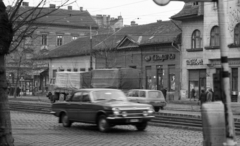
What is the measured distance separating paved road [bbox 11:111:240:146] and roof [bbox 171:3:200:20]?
31.7 metres

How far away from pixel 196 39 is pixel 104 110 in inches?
1359

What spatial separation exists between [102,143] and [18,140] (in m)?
2.50

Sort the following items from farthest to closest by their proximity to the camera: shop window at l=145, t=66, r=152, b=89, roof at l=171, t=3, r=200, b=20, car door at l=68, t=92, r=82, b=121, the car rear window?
shop window at l=145, t=66, r=152, b=89, roof at l=171, t=3, r=200, b=20, the car rear window, car door at l=68, t=92, r=82, b=121

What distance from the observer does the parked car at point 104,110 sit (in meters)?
17.1

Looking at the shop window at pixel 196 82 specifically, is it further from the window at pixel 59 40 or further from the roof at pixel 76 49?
the window at pixel 59 40

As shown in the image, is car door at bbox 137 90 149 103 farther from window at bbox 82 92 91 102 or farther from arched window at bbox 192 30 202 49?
arched window at bbox 192 30 202 49

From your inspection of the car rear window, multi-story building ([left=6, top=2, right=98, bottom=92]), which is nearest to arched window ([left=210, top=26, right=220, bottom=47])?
the car rear window

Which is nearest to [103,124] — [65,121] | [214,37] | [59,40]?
[65,121]

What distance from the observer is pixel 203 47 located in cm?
4869

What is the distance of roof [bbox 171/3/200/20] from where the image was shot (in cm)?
4978

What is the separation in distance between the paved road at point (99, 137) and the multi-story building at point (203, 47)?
2701cm

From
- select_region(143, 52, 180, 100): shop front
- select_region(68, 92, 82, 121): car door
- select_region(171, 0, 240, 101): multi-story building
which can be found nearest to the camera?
select_region(68, 92, 82, 121): car door

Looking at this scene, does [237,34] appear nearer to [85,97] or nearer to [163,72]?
[163,72]

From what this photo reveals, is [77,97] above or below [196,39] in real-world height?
below
